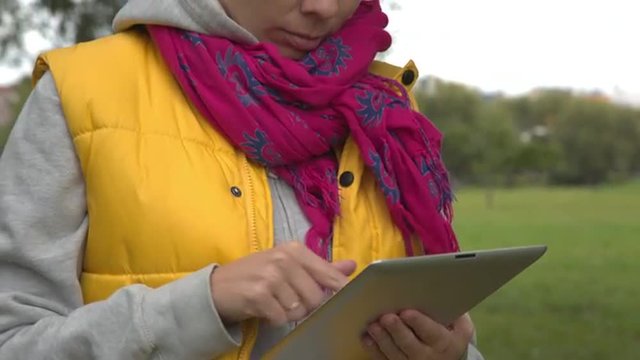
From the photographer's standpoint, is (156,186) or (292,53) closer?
(156,186)

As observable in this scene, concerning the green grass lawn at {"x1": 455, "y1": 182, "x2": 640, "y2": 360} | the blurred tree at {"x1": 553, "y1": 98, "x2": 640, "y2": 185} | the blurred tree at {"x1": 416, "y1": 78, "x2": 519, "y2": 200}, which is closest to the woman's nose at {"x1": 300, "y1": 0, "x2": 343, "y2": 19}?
the green grass lawn at {"x1": 455, "y1": 182, "x2": 640, "y2": 360}

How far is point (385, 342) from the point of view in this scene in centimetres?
144

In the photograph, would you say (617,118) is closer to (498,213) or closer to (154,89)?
(498,213)

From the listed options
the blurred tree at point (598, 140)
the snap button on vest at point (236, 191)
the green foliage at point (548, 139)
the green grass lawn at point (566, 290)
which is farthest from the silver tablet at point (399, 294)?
the blurred tree at point (598, 140)

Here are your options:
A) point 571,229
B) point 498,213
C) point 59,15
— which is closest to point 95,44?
point 59,15

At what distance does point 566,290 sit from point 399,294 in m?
10.4

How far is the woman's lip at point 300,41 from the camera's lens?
158cm

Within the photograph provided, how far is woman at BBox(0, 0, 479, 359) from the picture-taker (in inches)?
54.2

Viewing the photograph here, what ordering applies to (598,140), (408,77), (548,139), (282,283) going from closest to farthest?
(282,283) < (408,77) < (598,140) < (548,139)

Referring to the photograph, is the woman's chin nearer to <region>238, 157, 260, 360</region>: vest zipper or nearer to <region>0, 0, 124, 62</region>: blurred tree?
<region>238, 157, 260, 360</region>: vest zipper

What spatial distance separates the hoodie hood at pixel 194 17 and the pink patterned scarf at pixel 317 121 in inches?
0.5

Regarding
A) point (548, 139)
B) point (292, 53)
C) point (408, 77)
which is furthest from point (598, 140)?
point (292, 53)

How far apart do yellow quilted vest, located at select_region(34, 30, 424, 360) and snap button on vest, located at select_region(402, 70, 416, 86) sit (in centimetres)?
19

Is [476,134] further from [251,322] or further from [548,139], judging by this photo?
[251,322]
